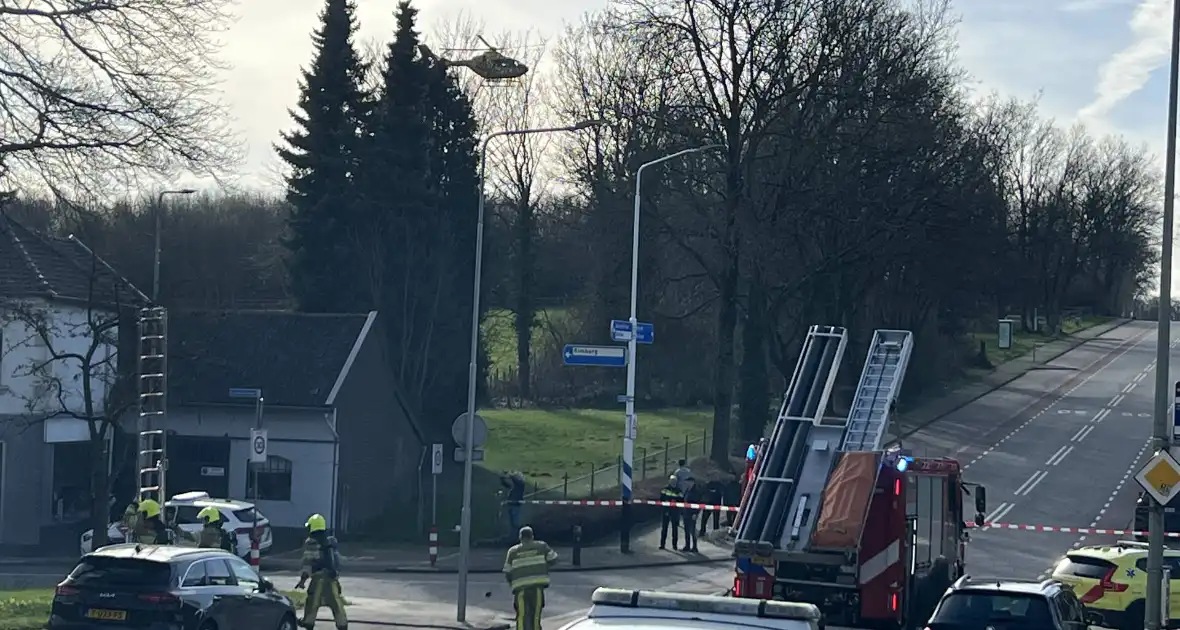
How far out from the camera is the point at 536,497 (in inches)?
1539

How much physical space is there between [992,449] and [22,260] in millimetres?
33836

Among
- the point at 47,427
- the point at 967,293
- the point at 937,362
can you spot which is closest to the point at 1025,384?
the point at 937,362

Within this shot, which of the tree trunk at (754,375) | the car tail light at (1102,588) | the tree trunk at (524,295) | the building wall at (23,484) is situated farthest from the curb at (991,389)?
the building wall at (23,484)

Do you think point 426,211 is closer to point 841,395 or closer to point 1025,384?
point 841,395

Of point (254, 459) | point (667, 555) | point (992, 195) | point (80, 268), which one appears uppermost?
point (992, 195)

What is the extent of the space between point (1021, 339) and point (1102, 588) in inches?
3061

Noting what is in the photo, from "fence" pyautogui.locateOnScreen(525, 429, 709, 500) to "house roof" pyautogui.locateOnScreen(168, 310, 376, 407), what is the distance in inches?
275

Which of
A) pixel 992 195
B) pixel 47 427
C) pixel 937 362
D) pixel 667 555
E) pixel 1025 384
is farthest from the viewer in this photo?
pixel 1025 384

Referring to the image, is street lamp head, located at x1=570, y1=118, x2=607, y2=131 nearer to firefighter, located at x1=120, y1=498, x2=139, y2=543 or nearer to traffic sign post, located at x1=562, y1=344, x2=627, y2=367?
traffic sign post, located at x1=562, y1=344, x2=627, y2=367

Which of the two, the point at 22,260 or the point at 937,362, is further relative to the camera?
the point at 937,362

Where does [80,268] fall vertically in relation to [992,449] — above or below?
above

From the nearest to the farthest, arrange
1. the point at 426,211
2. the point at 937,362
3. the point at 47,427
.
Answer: the point at 47,427 → the point at 426,211 → the point at 937,362

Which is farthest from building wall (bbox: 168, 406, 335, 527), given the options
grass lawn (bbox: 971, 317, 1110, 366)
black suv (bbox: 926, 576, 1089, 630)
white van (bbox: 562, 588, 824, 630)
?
grass lawn (bbox: 971, 317, 1110, 366)

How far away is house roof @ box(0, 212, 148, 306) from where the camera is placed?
34062mm
